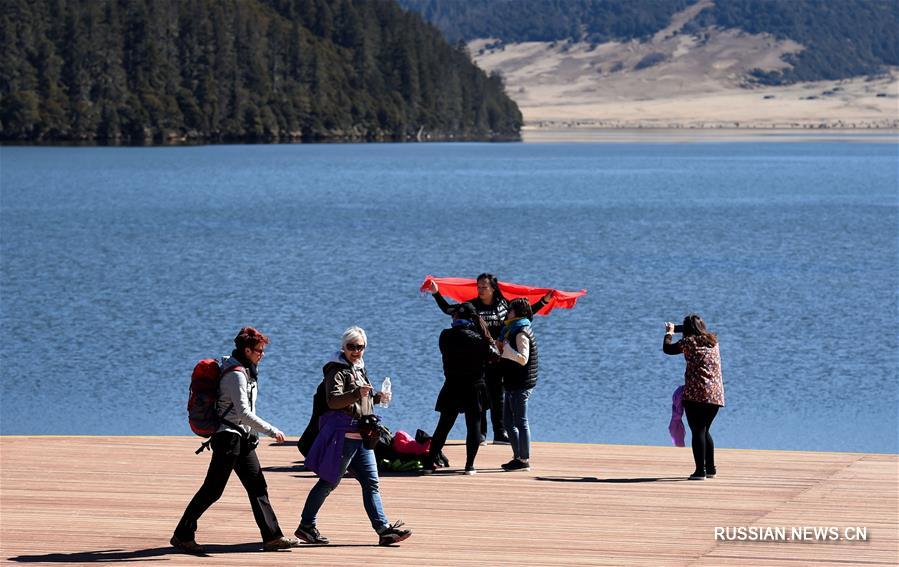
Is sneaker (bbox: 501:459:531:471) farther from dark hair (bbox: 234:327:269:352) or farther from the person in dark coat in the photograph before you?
dark hair (bbox: 234:327:269:352)

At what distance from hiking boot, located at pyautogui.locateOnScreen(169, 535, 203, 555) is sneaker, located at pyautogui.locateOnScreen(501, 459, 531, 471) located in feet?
14.8

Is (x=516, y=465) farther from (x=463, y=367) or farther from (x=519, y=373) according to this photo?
(x=463, y=367)

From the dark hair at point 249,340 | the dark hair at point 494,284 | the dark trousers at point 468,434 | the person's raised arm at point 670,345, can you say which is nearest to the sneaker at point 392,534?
the dark hair at point 249,340

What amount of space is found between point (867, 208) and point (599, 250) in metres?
32.6

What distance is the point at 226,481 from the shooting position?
37.2 feet

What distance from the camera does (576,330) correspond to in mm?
34812

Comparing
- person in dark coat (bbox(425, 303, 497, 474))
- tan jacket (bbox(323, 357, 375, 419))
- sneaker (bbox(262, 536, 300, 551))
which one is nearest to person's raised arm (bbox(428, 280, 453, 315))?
person in dark coat (bbox(425, 303, 497, 474))

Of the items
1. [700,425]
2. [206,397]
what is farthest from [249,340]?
[700,425]

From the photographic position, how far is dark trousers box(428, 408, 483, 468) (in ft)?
47.7

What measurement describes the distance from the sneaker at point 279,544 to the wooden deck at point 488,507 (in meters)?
0.06

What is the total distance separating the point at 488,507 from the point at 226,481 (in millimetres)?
2864

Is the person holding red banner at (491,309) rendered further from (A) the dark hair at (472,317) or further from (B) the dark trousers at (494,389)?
(A) the dark hair at (472,317)

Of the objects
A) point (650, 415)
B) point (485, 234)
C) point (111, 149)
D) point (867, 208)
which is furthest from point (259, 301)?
point (111, 149)

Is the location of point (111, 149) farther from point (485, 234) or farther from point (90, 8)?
point (485, 234)
